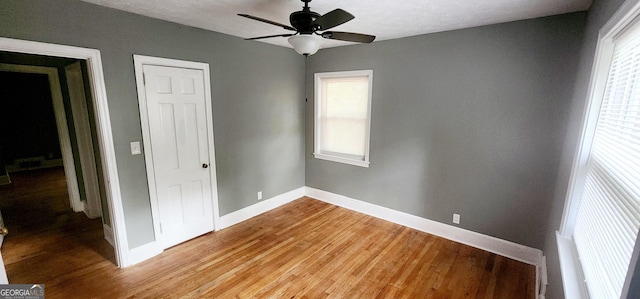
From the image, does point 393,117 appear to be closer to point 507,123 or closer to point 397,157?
point 397,157

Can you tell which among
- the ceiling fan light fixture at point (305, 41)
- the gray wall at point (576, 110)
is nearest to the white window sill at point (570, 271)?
the gray wall at point (576, 110)

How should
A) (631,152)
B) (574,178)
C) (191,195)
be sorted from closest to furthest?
(631,152), (574,178), (191,195)

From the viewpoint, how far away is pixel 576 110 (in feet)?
6.68

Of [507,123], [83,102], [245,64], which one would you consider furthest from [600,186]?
[83,102]

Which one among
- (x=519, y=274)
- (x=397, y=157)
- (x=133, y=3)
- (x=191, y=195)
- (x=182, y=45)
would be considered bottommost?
(x=519, y=274)

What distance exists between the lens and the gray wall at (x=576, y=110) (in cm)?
168

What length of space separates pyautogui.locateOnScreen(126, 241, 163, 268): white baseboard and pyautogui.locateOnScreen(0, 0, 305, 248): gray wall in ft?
0.19

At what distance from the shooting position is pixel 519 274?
8.23 feet

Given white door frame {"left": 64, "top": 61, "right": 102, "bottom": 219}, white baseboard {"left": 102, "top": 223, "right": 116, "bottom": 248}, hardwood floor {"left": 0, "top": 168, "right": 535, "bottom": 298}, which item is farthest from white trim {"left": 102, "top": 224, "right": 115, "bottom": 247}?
white door frame {"left": 64, "top": 61, "right": 102, "bottom": 219}

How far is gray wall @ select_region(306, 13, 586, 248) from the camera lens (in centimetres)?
243

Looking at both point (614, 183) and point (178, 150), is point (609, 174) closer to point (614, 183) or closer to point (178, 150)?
point (614, 183)

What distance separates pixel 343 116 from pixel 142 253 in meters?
3.05

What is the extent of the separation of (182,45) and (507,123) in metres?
3.55

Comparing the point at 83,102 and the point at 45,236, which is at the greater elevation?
the point at 83,102
